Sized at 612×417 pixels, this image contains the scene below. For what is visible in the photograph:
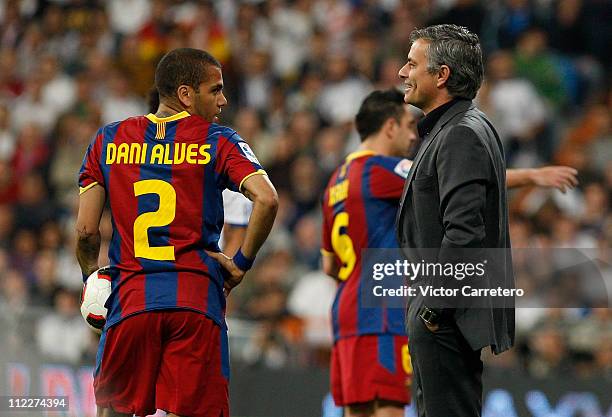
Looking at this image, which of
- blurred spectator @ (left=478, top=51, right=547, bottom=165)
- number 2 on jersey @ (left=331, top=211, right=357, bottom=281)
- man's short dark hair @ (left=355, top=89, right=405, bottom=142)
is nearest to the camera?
number 2 on jersey @ (left=331, top=211, right=357, bottom=281)

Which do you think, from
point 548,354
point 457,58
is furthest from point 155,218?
point 548,354

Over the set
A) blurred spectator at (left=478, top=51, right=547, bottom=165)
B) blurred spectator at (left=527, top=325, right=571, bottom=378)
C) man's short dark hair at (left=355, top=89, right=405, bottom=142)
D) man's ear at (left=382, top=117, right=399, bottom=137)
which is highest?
blurred spectator at (left=478, top=51, right=547, bottom=165)

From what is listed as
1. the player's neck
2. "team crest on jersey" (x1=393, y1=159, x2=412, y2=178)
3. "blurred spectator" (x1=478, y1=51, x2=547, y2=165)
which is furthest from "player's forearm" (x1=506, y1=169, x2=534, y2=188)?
"blurred spectator" (x1=478, y1=51, x2=547, y2=165)

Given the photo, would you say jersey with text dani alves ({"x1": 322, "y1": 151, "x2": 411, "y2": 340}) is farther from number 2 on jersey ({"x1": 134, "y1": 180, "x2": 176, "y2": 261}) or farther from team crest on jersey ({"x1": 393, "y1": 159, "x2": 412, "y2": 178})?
number 2 on jersey ({"x1": 134, "y1": 180, "x2": 176, "y2": 261})

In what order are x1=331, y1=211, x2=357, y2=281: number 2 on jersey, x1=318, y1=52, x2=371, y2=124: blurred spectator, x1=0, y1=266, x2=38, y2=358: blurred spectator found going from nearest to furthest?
x1=331, y1=211, x2=357, y2=281: number 2 on jersey, x1=0, y1=266, x2=38, y2=358: blurred spectator, x1=318, y1=52, x2=371, y2=124: blurred spectator

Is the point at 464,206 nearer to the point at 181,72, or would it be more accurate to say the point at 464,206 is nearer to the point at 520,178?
the point at 181,72

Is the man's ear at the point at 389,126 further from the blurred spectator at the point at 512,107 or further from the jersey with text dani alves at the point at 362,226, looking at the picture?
the blurred spectator at the point at 512,107

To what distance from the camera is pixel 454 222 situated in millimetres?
4586

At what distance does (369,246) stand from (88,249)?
1.91m

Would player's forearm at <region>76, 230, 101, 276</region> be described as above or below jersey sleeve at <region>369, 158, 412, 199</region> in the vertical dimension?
below

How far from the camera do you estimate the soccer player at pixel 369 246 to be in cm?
659

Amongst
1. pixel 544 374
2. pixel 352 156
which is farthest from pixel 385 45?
pixel 352 156

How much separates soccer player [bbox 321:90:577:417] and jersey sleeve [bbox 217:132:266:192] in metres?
1.66

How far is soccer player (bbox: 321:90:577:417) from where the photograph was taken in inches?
259
